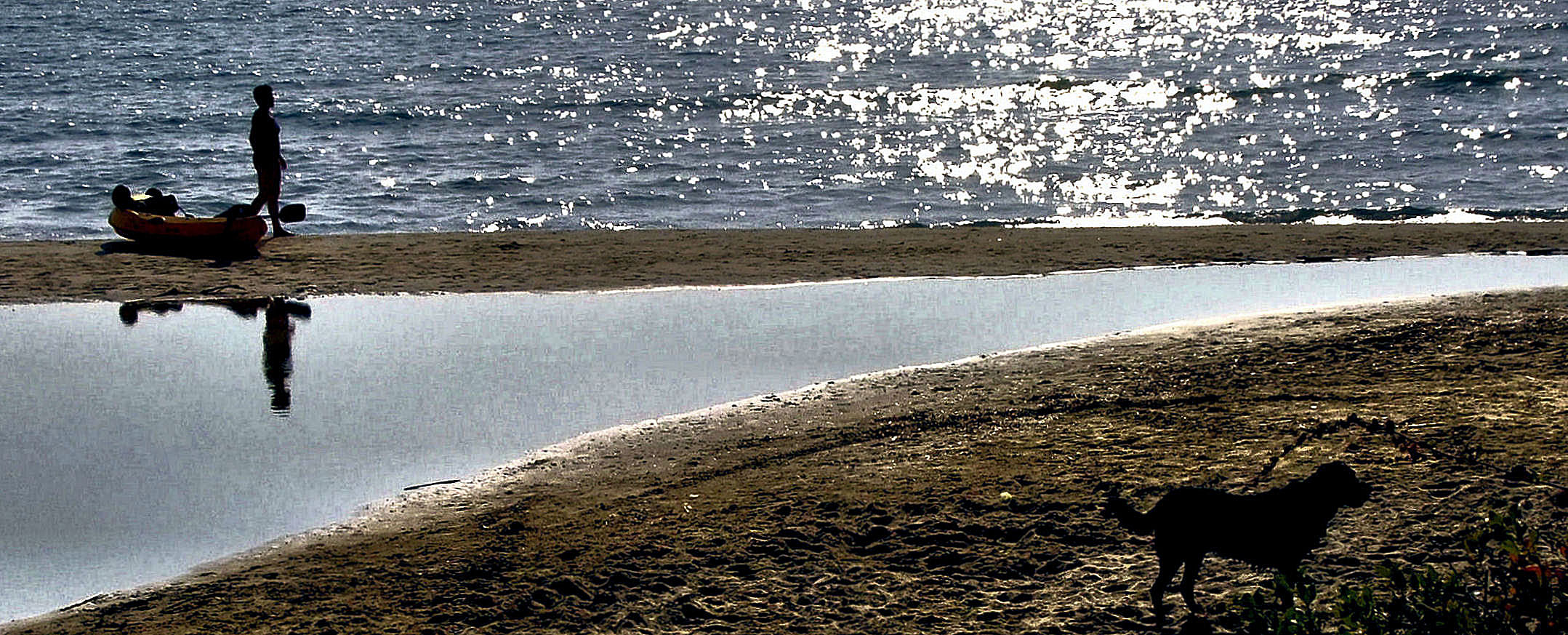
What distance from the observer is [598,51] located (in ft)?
139

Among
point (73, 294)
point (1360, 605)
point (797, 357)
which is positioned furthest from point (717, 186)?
point (1360, 605)

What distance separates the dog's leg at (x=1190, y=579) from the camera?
6699 mm

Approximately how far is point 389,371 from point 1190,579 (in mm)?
6872

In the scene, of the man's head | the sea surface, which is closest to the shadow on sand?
the man's head

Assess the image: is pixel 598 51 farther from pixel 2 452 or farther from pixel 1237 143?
pixel 2 452

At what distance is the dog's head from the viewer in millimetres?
6488

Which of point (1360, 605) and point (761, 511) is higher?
point (1360, 605)

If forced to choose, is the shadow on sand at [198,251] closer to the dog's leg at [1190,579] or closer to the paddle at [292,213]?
the paddle at [292,213]

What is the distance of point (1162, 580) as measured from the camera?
6754 millimetres

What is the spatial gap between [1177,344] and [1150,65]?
1063 inches

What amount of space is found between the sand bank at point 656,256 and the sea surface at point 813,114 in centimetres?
367

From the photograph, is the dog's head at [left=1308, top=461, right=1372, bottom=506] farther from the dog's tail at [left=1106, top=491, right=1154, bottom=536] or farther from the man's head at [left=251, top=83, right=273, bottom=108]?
the man's head at [left=251, top=83, right=273, bottom=108]

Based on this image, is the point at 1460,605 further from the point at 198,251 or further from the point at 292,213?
the point at 292,213

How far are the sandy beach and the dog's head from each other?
0.17m
